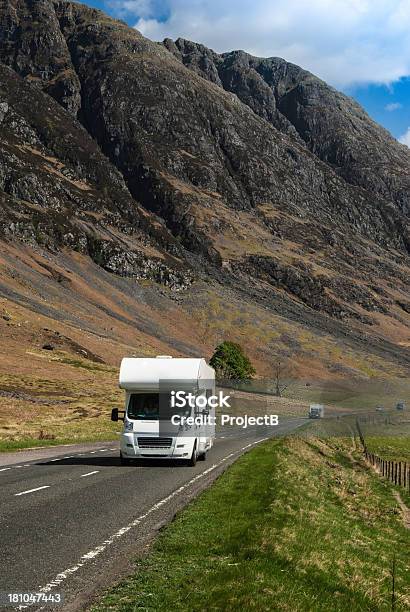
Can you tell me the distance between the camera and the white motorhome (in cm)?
2325

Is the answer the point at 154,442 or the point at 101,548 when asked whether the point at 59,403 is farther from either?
the point at 101,548

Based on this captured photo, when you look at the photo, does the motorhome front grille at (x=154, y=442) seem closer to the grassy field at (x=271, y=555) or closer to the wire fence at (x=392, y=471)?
the grassy field at (x=271, y=555)

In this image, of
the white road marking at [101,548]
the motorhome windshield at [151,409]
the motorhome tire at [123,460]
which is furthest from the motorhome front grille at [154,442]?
the white road marking at [101,548]

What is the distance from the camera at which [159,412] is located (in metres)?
23.8

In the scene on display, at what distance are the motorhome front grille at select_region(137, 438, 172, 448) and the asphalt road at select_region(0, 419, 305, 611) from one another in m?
0.88

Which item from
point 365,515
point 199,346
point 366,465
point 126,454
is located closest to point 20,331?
point 199,346

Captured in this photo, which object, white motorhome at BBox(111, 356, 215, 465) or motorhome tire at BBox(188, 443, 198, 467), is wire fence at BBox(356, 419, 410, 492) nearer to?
motorhome tire at BBox(188, 443, 198, 467)

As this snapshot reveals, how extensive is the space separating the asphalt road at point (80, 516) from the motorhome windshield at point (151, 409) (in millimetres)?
1959

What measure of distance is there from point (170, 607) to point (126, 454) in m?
16.7

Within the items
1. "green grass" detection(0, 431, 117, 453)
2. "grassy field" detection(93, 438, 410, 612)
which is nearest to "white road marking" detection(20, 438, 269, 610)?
"grassy field" detection(93, 438, 410, 612)

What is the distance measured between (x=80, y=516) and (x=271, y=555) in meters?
5.00

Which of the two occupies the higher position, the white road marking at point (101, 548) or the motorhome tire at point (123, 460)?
the white road marking at point (101, 548)

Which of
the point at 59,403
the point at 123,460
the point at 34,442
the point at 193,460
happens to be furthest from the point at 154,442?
the point at 59,403

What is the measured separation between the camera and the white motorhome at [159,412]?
23.2 metres
